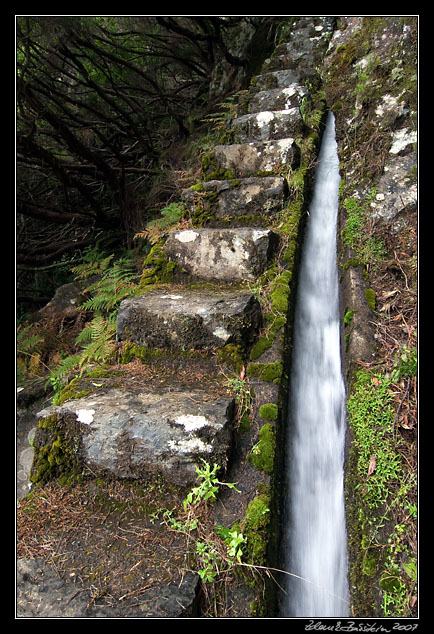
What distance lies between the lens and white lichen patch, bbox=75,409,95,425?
2.63 meters

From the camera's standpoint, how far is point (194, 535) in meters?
2.20

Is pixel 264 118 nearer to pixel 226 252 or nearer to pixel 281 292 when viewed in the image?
pixel 226 252

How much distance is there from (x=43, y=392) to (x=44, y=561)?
11.0ft

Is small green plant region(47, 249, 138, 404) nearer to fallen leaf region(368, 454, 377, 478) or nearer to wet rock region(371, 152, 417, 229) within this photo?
fallen leaf region(368, 454, 377, 478)

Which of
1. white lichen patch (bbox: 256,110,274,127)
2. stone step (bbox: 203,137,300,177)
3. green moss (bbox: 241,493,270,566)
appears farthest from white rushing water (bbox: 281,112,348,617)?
white lichen patch (bbox: 256,110,274,127)

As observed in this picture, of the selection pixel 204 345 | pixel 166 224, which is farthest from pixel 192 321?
pixel 166 224

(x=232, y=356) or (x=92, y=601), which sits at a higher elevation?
(x=232, y=356)

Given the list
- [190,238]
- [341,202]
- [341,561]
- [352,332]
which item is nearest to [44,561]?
[341,561]

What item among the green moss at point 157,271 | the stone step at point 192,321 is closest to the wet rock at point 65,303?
the green moss at point 157,271

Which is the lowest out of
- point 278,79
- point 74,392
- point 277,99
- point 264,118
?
point 74,392

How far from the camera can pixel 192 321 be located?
317 cm

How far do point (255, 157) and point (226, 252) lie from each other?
176 centimetres

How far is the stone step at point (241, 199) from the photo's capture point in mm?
4297

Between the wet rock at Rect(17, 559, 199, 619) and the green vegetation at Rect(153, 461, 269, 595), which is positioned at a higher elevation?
the green vegetation at Rect(153, 461, 269, 595)
